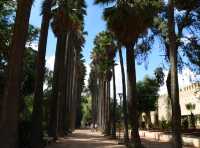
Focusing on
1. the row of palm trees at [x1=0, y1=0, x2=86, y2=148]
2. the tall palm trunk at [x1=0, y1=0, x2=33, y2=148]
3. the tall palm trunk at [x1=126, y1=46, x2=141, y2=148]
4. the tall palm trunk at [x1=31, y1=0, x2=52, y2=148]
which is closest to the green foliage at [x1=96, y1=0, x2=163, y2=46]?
the tall palm trunk at [x1=126, y1=46, x2=141, y2=148]

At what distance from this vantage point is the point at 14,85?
1593cm

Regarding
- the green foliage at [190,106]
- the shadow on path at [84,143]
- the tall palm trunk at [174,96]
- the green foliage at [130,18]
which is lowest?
the shadow on path at [84,143]

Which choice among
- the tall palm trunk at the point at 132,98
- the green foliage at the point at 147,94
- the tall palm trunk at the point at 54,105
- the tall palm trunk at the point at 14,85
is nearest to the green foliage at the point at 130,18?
the tall palm trunk at the point at 132,98

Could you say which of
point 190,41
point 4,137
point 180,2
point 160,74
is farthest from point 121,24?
point 4,137

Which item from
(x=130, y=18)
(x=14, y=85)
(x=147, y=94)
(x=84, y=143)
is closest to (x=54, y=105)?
(x=84, y=143)

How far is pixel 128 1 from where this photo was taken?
29062mm

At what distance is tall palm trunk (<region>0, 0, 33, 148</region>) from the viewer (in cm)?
1551

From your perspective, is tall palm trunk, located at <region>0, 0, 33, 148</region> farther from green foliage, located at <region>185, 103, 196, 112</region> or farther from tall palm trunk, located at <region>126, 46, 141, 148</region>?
green foliage, located at <region>185, 103, 196, 112</region>

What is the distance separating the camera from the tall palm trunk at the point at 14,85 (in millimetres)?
15508

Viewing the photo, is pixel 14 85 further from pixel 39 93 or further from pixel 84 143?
pixel 84 143

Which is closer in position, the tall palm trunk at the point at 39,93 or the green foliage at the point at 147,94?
the tall palm trunk at the point at 39,93

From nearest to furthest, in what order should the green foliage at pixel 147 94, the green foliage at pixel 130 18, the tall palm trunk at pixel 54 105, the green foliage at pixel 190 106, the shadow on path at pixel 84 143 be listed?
the green foliage at pixel 130 18
the shadow on path at pixel 84 143
the tall palm trunk at pixel 54 105
the green foliage at pixel 190 106
the green foliage at pixel 147 94

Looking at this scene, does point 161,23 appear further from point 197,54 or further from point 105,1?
point 105,1

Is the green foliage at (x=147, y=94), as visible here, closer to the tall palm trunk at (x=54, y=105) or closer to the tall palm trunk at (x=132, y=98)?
the tall palm trunk at (x=54, y=105)
